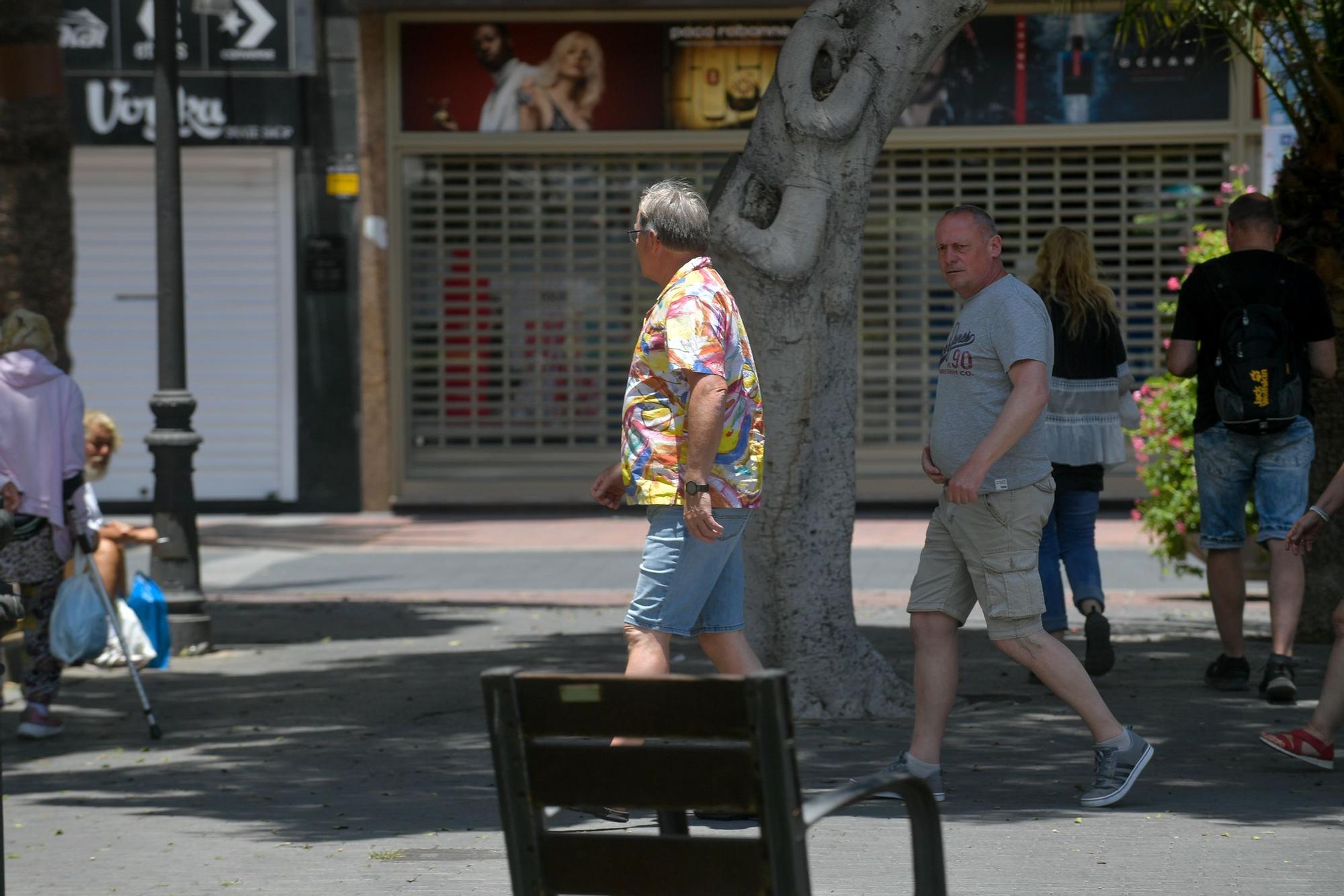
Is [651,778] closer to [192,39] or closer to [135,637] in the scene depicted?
[135,637]

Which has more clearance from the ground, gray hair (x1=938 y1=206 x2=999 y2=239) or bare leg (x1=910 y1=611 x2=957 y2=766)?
gray hair (x1=938 y1=206 x2=999 y2=239)

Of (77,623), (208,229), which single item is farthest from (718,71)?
(77,623)

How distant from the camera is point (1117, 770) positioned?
19.0 feet

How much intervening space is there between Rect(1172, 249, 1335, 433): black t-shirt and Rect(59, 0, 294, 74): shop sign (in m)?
11.3

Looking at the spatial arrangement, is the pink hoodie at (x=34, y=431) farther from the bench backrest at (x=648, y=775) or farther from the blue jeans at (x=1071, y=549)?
the bench backrest at (x=648, y=775)

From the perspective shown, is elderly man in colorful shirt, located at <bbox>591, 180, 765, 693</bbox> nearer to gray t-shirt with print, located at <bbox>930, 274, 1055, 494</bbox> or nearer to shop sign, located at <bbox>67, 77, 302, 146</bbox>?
gray t-shirt with print, located at <bbox>930, 274, 1055, 494</bbox>

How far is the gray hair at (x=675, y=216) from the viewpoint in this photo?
553 cm

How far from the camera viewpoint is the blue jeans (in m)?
7.94

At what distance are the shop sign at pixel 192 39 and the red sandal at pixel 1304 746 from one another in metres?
12.9

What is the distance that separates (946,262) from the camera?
226 inches

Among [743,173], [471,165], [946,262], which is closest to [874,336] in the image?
[471,165]

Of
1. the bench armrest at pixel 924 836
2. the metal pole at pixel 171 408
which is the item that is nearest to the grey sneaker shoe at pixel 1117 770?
the bench armrest at pixel 924 836

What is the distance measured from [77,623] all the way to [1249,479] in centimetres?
470

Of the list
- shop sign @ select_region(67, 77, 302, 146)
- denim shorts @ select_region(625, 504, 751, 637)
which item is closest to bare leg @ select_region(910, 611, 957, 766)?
denim shorts @ select_region(625, 504, 751, 637)
